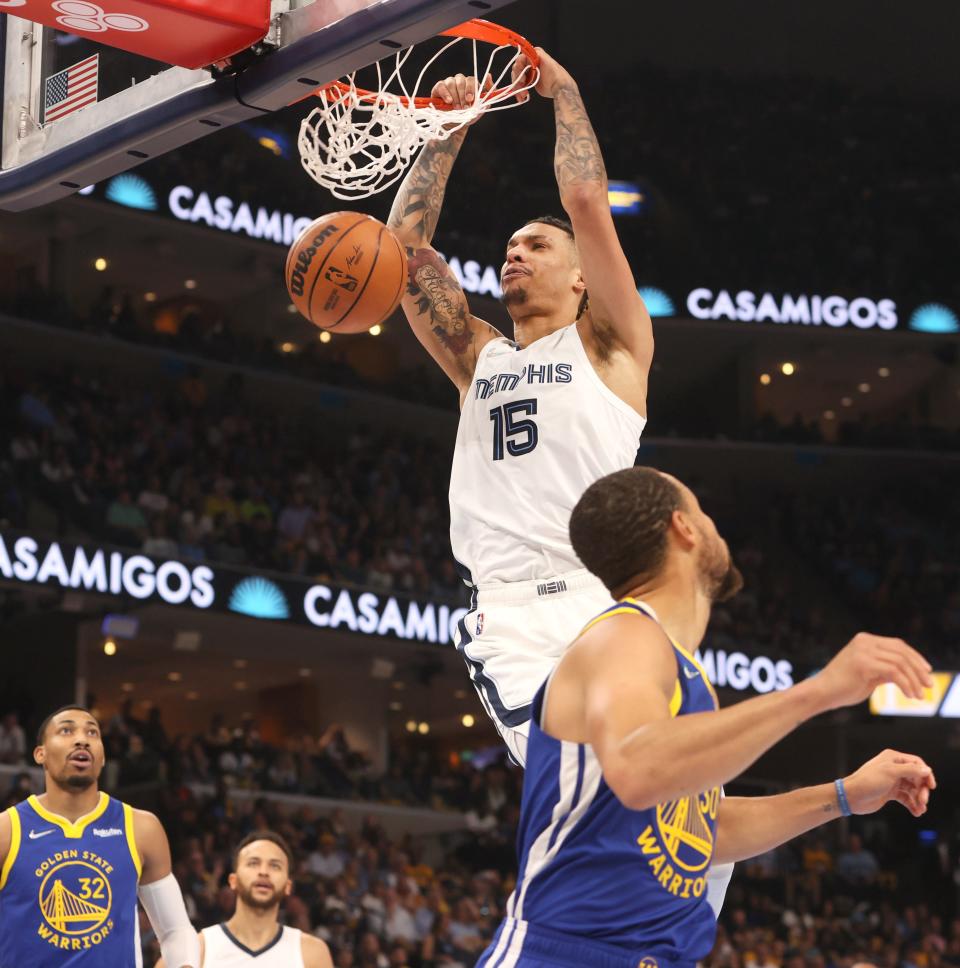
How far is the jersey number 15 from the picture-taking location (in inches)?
205

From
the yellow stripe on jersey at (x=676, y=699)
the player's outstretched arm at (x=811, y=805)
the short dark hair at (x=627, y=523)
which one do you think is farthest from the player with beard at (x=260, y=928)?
the yellow stripe on jersey at (x=676, y=699)

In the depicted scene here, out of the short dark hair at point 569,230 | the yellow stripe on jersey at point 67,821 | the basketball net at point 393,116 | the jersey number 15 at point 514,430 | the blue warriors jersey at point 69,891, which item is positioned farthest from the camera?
the yellow stripe on jersey at point 67,821

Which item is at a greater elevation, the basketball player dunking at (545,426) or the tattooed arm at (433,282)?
the tattooed arm at (433,282)

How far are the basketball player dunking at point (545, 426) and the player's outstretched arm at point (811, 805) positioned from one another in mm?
1219

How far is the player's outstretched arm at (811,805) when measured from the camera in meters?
3.59

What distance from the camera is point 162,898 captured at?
6.94 metres

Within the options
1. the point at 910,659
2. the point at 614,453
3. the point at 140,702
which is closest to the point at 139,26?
the point at 614,453

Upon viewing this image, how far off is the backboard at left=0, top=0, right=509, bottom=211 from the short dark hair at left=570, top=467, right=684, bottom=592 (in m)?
1.67

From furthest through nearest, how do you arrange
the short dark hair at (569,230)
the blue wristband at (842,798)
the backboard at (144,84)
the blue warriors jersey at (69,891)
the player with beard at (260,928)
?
the player with beard at (260,928) < the blue warriors jersey at (69,891) < the short dark hair at (569,230) < the backboard at (144,84) < the blue wristband at (842,798)

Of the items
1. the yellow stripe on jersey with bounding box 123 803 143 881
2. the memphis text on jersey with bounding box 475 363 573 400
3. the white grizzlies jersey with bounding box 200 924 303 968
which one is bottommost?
the white grizzlies jersey with bounding box 200 924 303 968

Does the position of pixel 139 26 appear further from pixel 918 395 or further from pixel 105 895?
pixel 918 395

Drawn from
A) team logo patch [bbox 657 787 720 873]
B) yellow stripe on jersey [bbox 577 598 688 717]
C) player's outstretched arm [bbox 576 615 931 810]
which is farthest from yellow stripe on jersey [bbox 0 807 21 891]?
player's outstretched arm [bbox 576 615 931 810]

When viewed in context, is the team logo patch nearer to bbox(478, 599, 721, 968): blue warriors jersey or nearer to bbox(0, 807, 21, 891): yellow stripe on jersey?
bbox(478, 599, 721, 968): blue warriors jersey

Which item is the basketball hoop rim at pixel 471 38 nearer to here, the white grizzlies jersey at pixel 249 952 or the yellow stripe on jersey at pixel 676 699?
the yellow stripe on jersey at pixel 676 699
